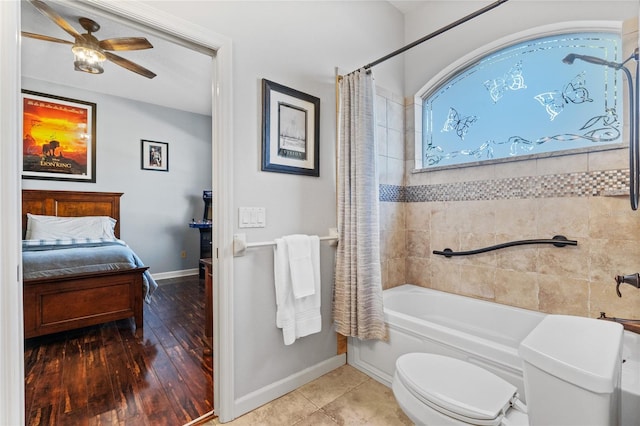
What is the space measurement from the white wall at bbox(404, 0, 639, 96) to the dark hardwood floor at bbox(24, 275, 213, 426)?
2930mm

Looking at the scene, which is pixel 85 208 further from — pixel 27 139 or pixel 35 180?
pixel 27 139

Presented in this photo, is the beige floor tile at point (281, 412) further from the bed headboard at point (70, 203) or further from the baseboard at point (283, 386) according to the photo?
the bed headboard at point (70, 203)

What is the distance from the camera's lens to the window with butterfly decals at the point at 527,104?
176cm

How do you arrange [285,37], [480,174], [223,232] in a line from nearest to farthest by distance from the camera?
[223,232]
[285,37]
[480,174]

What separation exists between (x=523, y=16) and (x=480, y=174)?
112cm

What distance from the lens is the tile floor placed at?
5.23 ft

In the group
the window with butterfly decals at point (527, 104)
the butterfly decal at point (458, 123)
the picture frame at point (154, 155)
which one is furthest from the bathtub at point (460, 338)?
the picture frame at point (154, 155)

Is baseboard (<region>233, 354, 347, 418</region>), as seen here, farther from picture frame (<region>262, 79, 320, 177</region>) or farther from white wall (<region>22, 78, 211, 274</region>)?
white wall (<region>22, 78, 211, 274</region>)

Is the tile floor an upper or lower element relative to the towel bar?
lower

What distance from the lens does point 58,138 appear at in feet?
12.1

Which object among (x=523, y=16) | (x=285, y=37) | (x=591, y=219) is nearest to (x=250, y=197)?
(x=285, y=37)

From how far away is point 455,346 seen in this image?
1.60m

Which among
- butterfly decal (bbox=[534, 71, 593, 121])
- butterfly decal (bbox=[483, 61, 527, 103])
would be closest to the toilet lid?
butterfly decal (bbox=[534, 71, 593, 121])

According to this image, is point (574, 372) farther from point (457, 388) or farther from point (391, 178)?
point (391, 178)
